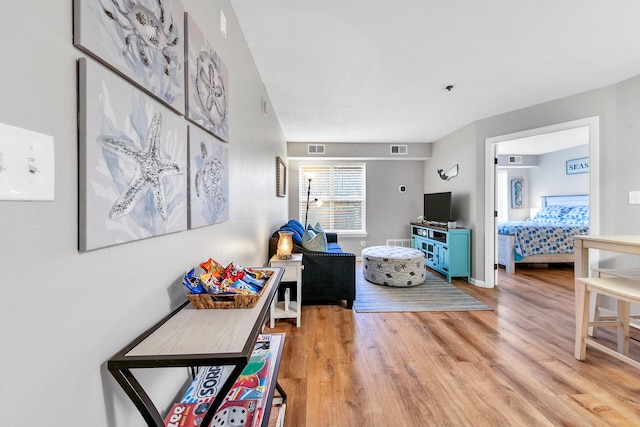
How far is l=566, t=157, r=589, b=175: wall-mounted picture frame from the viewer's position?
A: 5.42 meters

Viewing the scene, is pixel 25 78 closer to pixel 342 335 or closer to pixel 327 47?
pixel 327 47

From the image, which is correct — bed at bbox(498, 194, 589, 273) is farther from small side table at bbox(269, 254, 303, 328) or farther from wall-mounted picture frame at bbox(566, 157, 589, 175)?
small side table at bbox(269, 254, 303, 328)

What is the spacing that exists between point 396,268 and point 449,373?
72.6 inches

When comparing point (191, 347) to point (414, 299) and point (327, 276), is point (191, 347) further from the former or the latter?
point (414, 299)

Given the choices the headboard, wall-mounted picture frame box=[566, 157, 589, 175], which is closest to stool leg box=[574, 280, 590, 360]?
the headboard

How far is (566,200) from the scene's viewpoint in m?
5.81

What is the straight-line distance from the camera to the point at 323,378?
5.70 feet

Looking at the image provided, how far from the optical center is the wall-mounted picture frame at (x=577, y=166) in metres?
5.42

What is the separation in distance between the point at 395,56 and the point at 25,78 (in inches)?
91.2

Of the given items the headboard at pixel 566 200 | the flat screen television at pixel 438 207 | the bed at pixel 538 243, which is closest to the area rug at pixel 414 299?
the flat screen television at pixel 438 207

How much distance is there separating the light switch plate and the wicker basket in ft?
1.79

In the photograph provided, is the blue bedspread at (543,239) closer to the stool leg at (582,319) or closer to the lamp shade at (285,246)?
the stool leg at (582,319)

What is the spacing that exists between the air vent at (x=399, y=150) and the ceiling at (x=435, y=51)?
175cm

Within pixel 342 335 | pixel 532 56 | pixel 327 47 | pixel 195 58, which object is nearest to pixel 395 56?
pixel 327 47
